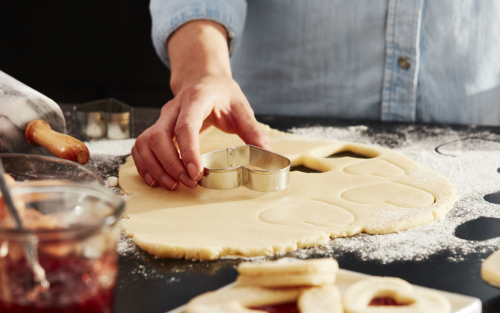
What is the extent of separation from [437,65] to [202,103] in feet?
3.35

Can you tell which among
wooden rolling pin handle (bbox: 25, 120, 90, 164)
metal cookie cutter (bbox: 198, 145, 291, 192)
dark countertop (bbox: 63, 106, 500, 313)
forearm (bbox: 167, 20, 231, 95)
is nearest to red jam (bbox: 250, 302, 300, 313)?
dark countertop (bbox: 63, 106, 500, 313)

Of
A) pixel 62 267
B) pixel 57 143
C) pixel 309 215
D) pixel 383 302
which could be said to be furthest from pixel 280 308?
pixel 57 143

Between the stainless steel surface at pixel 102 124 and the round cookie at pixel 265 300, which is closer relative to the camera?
the round cookie at pixel 265 300

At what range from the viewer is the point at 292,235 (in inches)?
31.1

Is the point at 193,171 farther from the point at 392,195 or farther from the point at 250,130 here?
the point at 392,195

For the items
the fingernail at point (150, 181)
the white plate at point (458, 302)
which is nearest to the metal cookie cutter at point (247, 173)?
the fingernail at point (150, 181)

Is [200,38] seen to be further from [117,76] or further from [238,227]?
[117,76]

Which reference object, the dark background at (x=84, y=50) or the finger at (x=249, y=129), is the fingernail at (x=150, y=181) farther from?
the dark background at (x=84, y=50)

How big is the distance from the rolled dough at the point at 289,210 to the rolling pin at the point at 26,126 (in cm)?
14

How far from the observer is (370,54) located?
1711mm

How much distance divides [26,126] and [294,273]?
900 millimetres

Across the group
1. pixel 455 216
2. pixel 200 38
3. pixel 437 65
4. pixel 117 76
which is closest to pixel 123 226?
pixel 455 216

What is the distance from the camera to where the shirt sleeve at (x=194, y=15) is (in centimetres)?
149

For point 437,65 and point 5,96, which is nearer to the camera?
point 5,96
